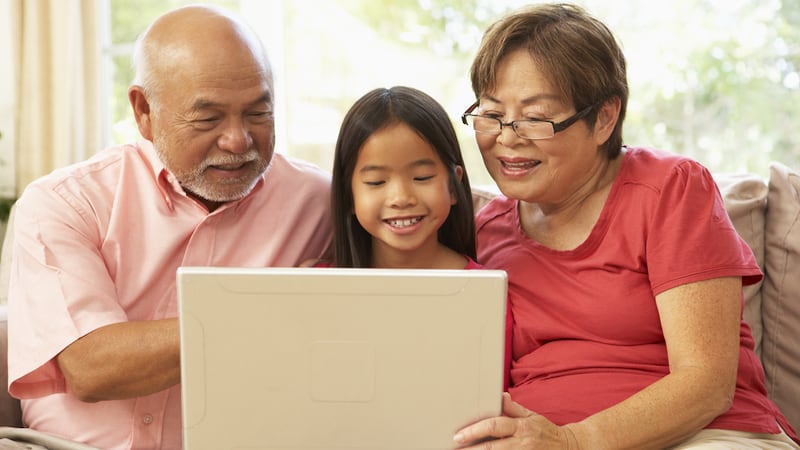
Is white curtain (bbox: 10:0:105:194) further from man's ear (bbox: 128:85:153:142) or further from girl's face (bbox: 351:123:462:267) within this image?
girl's face (bbox: 351:123:462:267)

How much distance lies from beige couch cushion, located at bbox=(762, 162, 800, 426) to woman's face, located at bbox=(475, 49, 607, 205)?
592 millimetres

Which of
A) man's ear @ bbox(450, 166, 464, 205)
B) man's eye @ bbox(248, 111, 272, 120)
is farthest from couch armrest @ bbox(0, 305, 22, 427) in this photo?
man's ear @ bbox(450, 166, 464, 205)

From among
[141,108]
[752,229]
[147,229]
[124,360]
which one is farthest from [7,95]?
[752,229]

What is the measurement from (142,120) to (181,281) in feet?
2.67

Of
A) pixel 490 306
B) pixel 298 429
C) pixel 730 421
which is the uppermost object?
pixel 490 306

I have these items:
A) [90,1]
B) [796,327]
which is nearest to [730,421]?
[796,327]

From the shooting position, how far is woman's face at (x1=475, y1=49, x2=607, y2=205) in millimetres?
1717

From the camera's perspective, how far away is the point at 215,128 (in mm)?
1805

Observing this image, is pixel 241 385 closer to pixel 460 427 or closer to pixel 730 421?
pixel 460 427

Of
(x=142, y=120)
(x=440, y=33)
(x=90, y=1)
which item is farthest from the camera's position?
(x=440, y=33)

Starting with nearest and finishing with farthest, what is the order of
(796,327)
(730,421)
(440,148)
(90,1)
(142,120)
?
(730,421)
(440,148)
(142,120)
(796,327)
(90,1)

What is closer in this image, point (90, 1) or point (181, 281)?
point (181, 281)

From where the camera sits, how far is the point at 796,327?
205 cm

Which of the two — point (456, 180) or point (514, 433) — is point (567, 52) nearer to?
point (456, 180)
